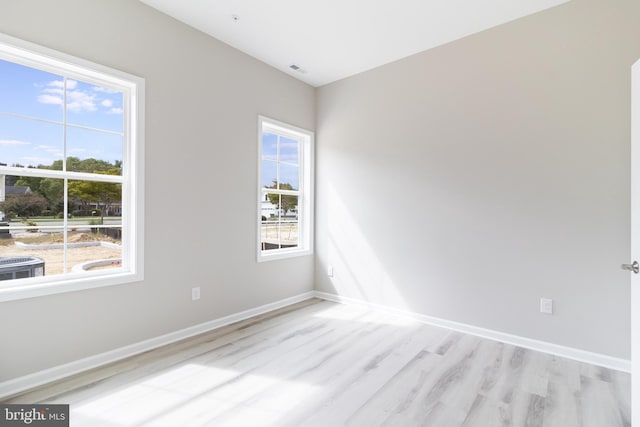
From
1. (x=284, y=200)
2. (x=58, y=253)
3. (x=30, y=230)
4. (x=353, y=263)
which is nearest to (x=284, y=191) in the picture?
(x=284, y=200)

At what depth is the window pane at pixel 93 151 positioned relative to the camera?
242cm

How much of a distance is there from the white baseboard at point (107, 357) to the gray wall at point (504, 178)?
5.36 feet

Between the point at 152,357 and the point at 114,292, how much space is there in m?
0.62

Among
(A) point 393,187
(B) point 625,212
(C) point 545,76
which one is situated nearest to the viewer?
(B) point 625,212

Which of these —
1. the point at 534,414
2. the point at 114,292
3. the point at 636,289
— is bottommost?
the point at 534,414

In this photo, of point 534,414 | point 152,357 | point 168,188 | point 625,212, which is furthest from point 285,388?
point 625,212

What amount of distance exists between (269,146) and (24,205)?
2.44 m

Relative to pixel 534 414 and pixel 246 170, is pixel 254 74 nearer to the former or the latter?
pixel 246 170

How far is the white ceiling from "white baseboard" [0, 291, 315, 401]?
291cm

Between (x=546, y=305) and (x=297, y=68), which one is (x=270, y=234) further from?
(x=546, y=305)

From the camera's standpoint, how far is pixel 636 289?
1609 mm

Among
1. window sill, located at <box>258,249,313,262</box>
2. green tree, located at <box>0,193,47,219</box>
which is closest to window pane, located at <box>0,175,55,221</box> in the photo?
green tree, located at <box>0,193,47,219</box>

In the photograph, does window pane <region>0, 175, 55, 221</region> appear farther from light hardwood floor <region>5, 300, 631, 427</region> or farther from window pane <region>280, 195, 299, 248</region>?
window pane <region>280, 195, 299, 248</region>

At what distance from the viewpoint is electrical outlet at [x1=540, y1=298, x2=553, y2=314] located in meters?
2.76
